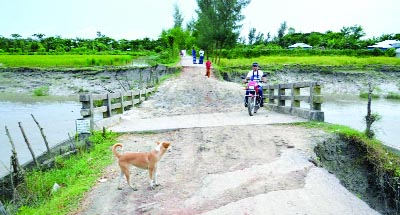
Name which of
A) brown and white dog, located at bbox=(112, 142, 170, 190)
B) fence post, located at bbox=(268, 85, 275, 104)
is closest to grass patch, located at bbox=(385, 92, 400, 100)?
fence post, located at bbox=(268, 85, 275, 104)

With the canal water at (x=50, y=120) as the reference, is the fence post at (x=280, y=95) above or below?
above

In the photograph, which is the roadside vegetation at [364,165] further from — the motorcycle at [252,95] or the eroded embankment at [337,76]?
the eroded embankment at [337,76]

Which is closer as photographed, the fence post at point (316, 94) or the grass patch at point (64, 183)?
the grass patch at point (64, 183)

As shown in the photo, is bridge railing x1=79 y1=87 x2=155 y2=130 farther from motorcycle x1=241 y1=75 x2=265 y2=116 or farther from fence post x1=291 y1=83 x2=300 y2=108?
fence post x1=291 y1=83 x2=300 y2=108

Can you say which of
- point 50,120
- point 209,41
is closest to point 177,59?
point 209,41

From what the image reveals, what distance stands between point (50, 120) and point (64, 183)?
13911mm

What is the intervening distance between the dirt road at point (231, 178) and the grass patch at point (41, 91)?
25739mm

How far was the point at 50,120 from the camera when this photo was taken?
20219 millimetres

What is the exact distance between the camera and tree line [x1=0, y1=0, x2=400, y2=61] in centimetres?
3666

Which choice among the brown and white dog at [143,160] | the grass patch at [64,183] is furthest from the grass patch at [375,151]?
the grass patch at [64,183]

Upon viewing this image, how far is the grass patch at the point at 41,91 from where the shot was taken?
1354 inches

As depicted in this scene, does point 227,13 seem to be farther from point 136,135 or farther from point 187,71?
point 136,135

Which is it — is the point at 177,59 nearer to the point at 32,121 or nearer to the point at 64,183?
the point at 32,121

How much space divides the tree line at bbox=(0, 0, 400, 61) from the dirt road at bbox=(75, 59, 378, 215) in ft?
87.6
